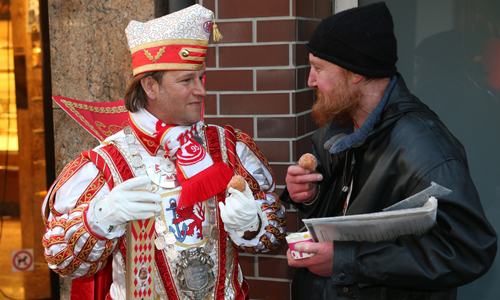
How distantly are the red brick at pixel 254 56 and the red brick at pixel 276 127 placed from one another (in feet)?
0.98

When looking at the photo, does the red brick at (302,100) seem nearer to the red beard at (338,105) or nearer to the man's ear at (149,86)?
the red beard at (338,105)

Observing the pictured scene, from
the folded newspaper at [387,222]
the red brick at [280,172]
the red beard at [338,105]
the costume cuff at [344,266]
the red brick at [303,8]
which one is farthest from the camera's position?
the red brick at [280,172]

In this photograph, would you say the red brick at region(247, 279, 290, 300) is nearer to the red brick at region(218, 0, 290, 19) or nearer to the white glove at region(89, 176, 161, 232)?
the white glove at region(89, 176, 161, 232)

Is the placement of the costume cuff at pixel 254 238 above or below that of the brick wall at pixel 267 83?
below

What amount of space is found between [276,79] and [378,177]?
1.04 meters

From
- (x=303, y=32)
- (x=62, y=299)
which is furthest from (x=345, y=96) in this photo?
(x=62, y=299)

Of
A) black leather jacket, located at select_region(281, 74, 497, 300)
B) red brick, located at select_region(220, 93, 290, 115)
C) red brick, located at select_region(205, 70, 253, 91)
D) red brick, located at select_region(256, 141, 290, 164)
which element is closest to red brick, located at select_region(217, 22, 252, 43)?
red brick, located at select_region(205, 70, 253, 91)

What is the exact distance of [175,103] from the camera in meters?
2.01

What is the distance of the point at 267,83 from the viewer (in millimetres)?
2648

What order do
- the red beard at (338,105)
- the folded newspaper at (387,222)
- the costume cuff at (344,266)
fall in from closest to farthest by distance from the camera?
1. the folded newspaper at (387,222)
2. the costume cuff at (344,266)
3. the red beard at (338,105)

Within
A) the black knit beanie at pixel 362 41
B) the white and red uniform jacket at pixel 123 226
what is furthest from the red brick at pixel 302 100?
the black knit beanie at pixel 362 41

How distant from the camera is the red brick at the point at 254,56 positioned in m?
2.61

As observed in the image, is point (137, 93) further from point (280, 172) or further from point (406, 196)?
point (406, 196)

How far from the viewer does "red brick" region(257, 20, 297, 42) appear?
A: 2.57m
